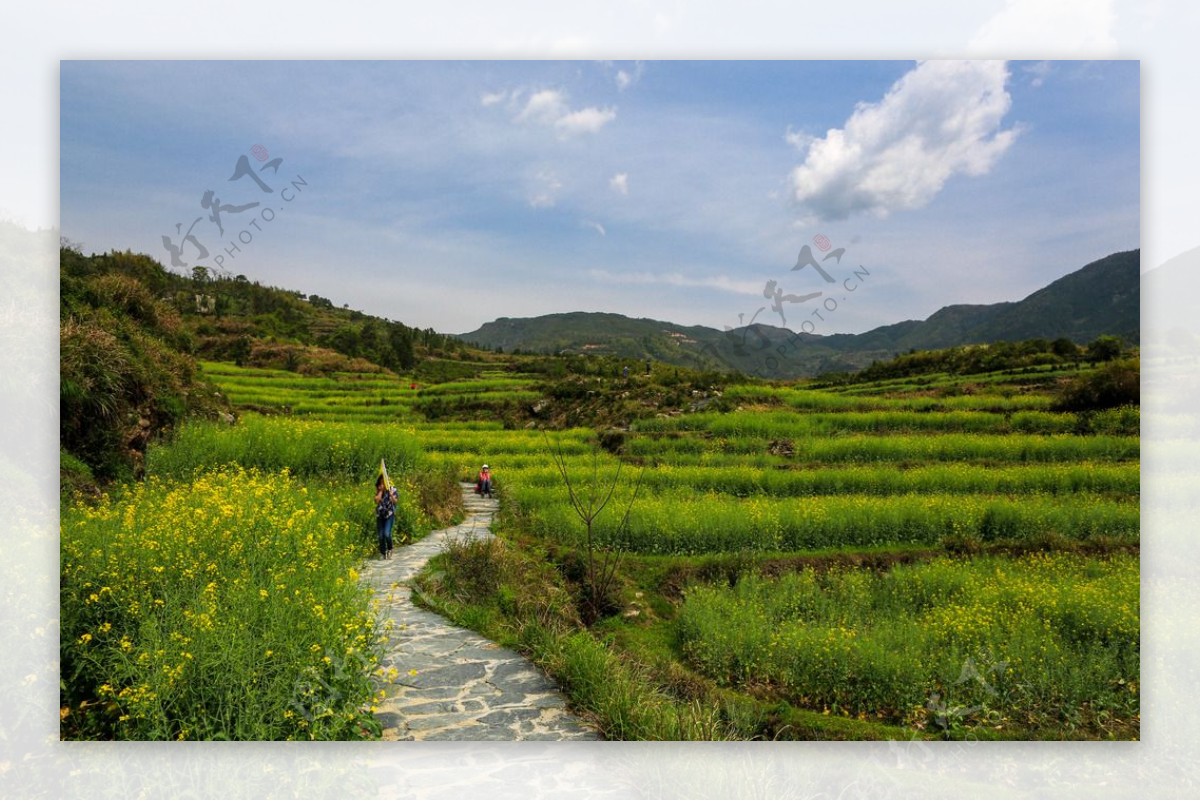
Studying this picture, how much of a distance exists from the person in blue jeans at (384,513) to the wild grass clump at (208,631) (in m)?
1.61

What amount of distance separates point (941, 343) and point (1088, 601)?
409 centimetres

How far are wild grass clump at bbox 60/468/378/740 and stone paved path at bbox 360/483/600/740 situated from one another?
14.0 inches

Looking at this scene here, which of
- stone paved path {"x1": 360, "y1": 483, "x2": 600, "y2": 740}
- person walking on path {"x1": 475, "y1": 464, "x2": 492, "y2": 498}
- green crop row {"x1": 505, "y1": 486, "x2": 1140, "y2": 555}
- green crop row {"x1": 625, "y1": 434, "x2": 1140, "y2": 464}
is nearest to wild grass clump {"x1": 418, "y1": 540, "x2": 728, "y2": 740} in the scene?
stone paved path {"x1": 360, "y1": 483, "x2": 600, "y2": 740}

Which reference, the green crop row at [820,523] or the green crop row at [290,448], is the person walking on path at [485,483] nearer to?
the green crop row at [290,448]

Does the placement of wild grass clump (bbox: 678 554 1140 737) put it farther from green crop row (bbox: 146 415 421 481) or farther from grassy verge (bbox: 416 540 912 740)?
green crop row (bbox: 146 415 421 481)

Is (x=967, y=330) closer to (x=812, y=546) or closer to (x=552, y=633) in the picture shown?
(x=812, y=546)

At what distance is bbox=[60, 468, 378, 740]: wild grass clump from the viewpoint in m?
4.48

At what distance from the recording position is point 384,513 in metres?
8.09

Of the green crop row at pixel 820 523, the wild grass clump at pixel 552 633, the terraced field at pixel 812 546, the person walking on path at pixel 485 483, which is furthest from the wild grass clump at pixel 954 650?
the person walking on path at pixel 485 483

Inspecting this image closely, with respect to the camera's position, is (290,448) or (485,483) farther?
(485,483)

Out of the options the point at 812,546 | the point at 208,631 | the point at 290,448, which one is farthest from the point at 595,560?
the point at 208,631

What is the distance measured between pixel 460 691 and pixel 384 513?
325cm

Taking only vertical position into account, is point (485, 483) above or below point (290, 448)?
below

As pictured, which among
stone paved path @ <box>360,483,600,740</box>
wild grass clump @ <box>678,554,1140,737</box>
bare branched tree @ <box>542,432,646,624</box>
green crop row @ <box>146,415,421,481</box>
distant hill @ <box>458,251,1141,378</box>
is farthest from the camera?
green crop row @ <box>146,415,421,481</box>
